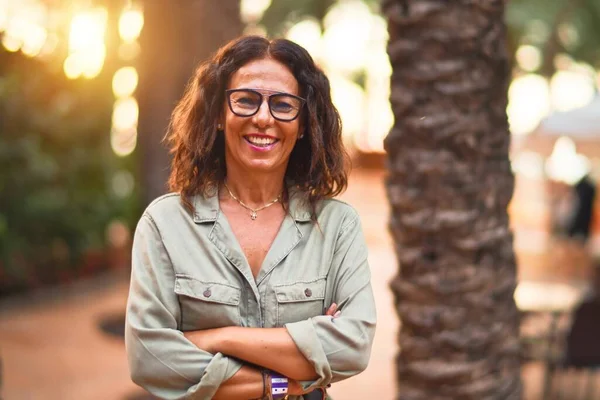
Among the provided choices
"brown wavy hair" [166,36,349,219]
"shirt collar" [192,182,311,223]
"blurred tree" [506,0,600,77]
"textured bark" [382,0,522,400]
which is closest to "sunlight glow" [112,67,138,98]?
"blurred tree" [506,0,600,77]

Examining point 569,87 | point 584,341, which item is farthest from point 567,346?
point 569,87

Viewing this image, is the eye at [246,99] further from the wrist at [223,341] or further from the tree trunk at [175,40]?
the tree trunk at [175,40]

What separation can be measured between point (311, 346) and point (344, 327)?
12 cm

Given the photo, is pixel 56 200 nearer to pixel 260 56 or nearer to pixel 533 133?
pixel 533 133

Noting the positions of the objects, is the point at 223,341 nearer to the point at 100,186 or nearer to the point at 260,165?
the point at 260,165

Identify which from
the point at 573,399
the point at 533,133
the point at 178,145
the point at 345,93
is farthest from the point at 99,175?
the point at 345,93

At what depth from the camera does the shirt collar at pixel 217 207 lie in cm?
230

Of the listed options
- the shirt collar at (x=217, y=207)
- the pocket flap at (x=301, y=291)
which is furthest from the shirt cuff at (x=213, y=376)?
the shirt collar at (x=217, y=207)

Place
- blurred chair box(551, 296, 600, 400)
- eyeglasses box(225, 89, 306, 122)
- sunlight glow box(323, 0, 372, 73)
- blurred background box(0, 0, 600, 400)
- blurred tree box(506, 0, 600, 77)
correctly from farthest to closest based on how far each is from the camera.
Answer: sunlight glow box(323, 0, 372, 73)
blurred tree box(506, 0, 600, 77)
blurred background box(0, 0, 600, 400)
blurred chair box(551, 296, 600, 400)
eyeglasses box(225, 89, 306, 122)

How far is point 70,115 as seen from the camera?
11461mm

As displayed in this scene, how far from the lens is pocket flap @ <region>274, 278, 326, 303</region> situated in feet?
7.39

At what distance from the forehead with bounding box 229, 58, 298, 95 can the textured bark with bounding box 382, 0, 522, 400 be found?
161 centimetres

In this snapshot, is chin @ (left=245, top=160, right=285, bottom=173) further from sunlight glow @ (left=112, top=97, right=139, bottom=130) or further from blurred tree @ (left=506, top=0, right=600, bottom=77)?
blurred tree @ (left=506, top=0, right=600, bottom=77)

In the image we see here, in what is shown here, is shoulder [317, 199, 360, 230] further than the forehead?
Yes
